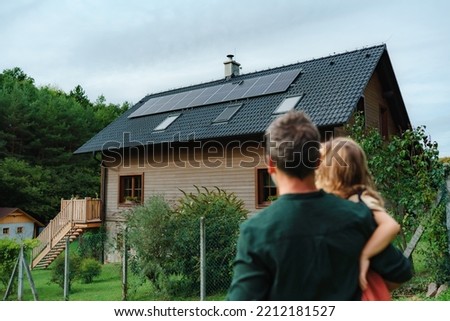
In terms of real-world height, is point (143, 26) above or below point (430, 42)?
above

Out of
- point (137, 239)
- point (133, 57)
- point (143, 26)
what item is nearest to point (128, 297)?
point (137, 239)

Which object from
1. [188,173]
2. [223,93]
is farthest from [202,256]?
[223,93]

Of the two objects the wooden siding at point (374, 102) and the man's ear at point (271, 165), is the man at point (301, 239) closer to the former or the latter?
the man's ear at point (271, 165)

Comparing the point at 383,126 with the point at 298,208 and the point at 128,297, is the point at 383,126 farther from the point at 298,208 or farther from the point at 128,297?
the point at 298,208

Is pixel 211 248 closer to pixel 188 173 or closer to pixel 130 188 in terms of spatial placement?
pixel 188 173

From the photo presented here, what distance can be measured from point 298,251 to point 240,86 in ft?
32.5

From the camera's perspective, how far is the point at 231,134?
8555 mm

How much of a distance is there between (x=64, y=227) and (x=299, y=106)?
23.2 feet

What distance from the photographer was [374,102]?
9.46 metres

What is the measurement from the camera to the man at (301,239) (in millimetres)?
988

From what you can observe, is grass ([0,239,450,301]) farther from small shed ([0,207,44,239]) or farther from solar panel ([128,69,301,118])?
solar panel ([128,69,301,118])

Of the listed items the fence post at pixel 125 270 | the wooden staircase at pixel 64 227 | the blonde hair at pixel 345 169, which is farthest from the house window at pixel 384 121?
the blonde hair at pixel 345 169

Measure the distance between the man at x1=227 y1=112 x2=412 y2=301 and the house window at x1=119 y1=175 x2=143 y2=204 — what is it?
10309 millimetres

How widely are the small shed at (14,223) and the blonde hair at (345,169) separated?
6639mm
